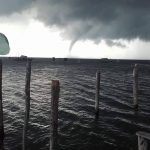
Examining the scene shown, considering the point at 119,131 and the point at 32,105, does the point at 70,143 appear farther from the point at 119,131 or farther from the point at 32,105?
the point at 32,105

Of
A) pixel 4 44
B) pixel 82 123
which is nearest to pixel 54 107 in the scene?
pixel 4 44

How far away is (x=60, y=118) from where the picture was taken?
21359mm

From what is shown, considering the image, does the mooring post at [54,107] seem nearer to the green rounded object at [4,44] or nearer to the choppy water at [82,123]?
the green rounded object at [4,44]

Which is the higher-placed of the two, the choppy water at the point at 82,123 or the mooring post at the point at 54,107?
the mooring post at the point at 54,107

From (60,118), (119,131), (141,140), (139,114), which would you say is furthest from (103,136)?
(141,140)

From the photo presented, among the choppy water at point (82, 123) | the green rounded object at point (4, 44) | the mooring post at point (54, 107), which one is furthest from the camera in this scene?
the choppy water at point (82, 123)

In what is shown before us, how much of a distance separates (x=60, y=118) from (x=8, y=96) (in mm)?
12269

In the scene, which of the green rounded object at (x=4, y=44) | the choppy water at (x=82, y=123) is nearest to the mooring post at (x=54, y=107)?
the green rounded object at (x=4, y=44)

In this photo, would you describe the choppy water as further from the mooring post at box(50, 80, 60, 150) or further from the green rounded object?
the green rounded object

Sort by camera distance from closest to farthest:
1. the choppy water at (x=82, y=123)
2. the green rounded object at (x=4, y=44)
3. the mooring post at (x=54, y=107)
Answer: the green rounded object at (x=4, y=44) → the mooring post at (x=54, y=107) → the choppy water at (x=82, y=123)

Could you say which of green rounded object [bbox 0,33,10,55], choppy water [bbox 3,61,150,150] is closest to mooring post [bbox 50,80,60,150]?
green rounded object [bbox 0,33,10,55]

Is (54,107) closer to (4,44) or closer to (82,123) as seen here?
(4,44)

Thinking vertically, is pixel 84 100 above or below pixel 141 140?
below

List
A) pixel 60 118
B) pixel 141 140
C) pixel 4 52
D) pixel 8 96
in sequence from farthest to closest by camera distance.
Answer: pixel 8 96 → pixel 60 118 → pixel 4 52 → pixel 141 140
